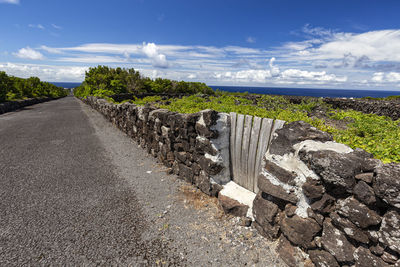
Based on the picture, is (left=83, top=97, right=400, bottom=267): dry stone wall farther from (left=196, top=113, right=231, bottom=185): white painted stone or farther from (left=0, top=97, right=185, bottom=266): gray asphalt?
(left=0, top=97, right=185, bottom=266): gray asphalt

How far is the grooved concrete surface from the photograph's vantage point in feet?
11.2

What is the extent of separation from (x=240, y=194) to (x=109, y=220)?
3.00 meters

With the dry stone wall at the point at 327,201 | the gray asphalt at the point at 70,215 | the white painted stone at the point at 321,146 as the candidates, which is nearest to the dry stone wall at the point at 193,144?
the dry stone wall at the point at 327,201

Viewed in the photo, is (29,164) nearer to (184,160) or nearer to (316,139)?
(184,160)

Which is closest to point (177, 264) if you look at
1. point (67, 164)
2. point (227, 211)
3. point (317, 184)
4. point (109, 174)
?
point (227, 211)

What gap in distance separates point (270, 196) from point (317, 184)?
3.36 feet

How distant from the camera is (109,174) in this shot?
6.39 metres

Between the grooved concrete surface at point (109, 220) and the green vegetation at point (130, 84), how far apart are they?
2680 cm

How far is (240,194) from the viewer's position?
4.64 meters

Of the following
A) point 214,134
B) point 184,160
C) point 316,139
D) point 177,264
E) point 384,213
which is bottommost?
point 177,264

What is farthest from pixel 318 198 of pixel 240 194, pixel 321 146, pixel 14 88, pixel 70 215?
pixel 14 88

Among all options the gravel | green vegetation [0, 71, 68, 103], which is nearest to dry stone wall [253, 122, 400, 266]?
the gravel

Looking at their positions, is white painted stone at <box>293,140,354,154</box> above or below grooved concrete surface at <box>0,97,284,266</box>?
above

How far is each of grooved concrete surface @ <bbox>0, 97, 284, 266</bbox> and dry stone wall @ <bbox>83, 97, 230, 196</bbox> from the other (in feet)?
1.45
